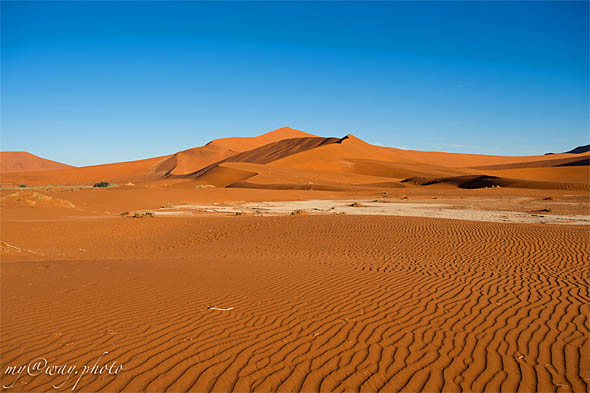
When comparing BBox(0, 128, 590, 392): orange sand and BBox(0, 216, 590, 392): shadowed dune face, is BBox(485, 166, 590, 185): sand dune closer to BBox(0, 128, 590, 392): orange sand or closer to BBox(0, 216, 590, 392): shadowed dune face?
BBox(0, 128, 590, 392): orange sand

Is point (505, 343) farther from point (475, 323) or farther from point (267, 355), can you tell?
point (267, 355)

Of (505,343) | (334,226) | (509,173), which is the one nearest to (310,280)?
(505,343)

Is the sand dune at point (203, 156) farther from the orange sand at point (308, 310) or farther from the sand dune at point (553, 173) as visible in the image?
the orange sand at point (308, 310)

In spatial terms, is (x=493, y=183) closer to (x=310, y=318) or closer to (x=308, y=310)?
(x=308, y=310)

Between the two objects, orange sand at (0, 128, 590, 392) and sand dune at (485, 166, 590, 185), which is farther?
sand dune at (485, 166, 590, 185)

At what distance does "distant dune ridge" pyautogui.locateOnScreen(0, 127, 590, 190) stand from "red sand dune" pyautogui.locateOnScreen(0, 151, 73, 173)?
12.6 inches

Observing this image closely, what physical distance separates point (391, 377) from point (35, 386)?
346cm

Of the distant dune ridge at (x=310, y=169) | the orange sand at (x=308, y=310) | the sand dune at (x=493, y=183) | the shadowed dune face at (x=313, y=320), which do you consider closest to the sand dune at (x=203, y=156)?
the distant dune ridge at (x=310, y=169)

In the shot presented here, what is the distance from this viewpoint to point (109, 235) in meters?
16.5

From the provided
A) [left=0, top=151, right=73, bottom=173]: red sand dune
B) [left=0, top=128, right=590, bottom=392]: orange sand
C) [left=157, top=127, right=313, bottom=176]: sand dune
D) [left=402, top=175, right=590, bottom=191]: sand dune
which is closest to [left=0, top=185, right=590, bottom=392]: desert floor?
[left=0, top=128, right=590, bottom=392]: orange sand

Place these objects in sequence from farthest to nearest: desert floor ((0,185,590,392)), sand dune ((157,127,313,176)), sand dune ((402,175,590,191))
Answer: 1. sand dune ((157,127,313,176))
2. sand dune ((402,175,590,191))
3. desert floor ((0,185,590,392))

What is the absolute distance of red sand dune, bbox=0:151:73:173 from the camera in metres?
143

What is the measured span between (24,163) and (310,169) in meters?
128

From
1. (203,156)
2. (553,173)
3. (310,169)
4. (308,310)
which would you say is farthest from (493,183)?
(203,156)
